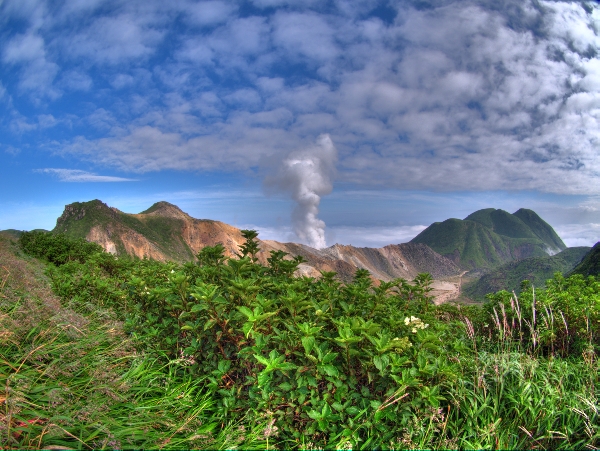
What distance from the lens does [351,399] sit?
318cm

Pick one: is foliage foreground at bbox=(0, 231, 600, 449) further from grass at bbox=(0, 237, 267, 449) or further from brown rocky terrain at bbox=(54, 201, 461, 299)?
brown rocky terrain at bbox=(54, 201, 461, 299)

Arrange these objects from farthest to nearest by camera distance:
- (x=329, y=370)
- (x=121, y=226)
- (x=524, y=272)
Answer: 1. (x=524, y=272)
2. (x=121, y=226)
3. (x=329, y=370)

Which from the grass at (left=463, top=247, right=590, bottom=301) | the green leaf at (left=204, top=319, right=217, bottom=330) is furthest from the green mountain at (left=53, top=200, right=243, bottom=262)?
the grass at (left=463, top=247, right=590, bottom=301)

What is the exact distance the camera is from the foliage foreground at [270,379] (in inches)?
119

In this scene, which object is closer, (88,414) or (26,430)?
(26,430)

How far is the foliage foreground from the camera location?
3.01 m

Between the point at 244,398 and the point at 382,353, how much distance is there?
4.57 feet

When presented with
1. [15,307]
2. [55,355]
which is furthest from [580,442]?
[15,307]

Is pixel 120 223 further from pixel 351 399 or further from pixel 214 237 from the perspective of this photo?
pixel 351 399

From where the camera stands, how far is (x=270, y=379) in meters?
3.08

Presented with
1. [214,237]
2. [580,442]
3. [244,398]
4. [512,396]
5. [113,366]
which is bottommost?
[580,442]

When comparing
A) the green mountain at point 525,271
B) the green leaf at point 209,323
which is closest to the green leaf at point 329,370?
the green leaf at point 209,323

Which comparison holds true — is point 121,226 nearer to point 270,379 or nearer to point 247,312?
point 247,312

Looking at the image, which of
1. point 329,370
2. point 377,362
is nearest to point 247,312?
point 329,370
